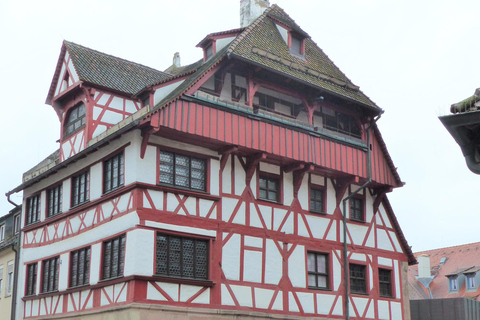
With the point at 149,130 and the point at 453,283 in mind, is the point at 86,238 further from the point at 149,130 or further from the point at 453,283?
the point at 453,283

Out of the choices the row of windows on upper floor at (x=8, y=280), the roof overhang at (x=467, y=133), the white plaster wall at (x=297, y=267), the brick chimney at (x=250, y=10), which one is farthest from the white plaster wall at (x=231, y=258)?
the roof overhang at (x=467, y=133)

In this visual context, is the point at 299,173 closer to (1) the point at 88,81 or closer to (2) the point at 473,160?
(1) the point at 88,81

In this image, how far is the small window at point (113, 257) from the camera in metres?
22.2

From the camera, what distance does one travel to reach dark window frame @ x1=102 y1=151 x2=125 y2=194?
23047 mm

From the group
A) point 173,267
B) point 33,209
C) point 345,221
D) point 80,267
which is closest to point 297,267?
point 345,221

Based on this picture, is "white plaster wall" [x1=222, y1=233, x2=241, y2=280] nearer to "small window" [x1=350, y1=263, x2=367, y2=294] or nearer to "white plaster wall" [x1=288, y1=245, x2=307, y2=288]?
"white plaster wall" [x1=288, y1=245, x2=307, y2=288]

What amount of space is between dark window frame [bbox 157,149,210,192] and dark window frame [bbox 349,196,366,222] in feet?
22.3

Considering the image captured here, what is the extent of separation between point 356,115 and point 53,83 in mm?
11356

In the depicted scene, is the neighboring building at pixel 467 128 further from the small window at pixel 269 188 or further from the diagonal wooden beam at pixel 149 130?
the small window at pixel 269 188

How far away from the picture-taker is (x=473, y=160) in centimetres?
936

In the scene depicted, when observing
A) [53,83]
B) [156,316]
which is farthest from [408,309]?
[53,83]

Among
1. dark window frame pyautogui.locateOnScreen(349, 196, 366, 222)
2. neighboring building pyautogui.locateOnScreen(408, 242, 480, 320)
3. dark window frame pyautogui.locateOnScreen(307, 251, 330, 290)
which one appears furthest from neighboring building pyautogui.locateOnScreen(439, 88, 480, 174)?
neighboring building pyautogui.locateOnScreen(408, 242, 480, 320)

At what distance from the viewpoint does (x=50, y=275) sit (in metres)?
26.7

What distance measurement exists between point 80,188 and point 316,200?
8.22 m
